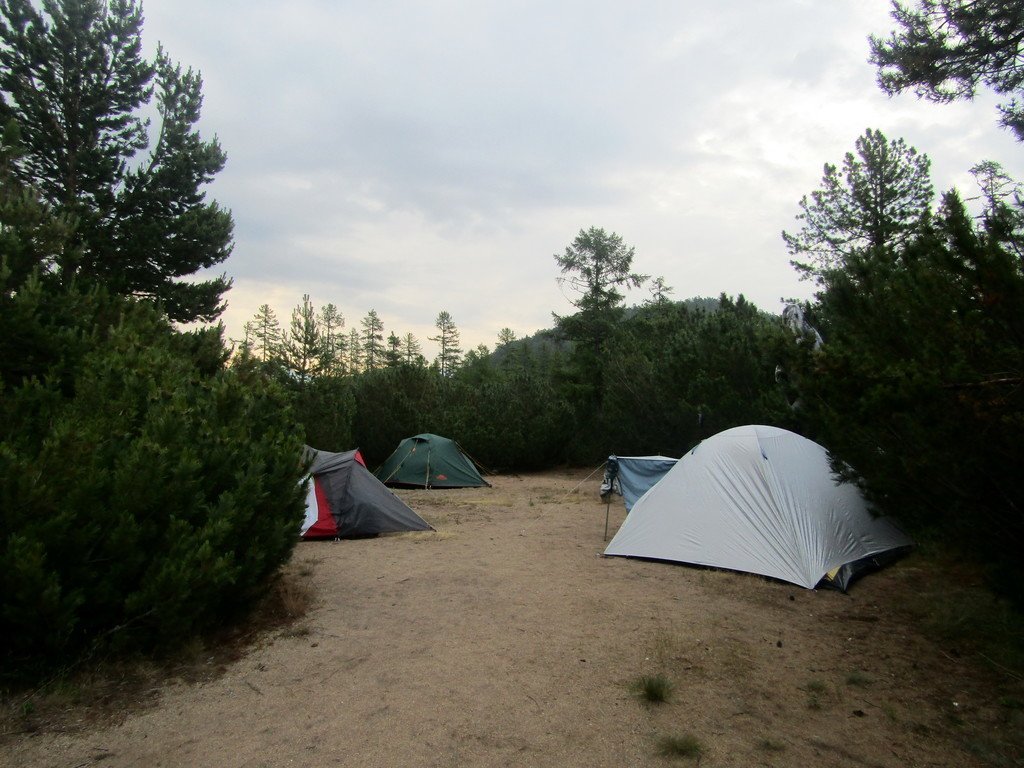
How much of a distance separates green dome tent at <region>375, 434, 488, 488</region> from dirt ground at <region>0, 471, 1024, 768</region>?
33.4 ft

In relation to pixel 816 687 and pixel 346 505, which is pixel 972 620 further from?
pixel 346 505

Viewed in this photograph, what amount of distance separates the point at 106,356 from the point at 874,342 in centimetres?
579

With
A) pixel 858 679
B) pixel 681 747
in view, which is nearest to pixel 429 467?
pixel 858 679

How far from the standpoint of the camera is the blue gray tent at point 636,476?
1073 centimetres

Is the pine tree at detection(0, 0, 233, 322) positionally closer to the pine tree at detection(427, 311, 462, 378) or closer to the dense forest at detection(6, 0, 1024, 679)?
the dense forest at detection(6, 0, 1024, 679)

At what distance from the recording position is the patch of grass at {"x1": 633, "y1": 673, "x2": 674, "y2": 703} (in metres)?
3.55

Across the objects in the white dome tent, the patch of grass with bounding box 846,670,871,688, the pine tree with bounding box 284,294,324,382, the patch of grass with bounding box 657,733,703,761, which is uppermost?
the pine tree with bounding box 284,294,324,382

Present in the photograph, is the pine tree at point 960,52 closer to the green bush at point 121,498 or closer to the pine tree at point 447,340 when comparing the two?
the green bush at point 121,498

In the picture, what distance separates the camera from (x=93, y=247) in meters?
11.4

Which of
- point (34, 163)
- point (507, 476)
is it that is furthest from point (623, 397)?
point (34, 163)

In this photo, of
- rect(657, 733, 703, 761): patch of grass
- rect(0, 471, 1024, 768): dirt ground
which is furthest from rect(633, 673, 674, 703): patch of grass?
rect(657, 733, 703, 761): patch of grass

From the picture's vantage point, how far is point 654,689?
357 cm

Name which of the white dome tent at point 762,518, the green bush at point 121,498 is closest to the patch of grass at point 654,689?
the green bush at point 121,498

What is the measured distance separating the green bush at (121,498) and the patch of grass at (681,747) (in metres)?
2.98
